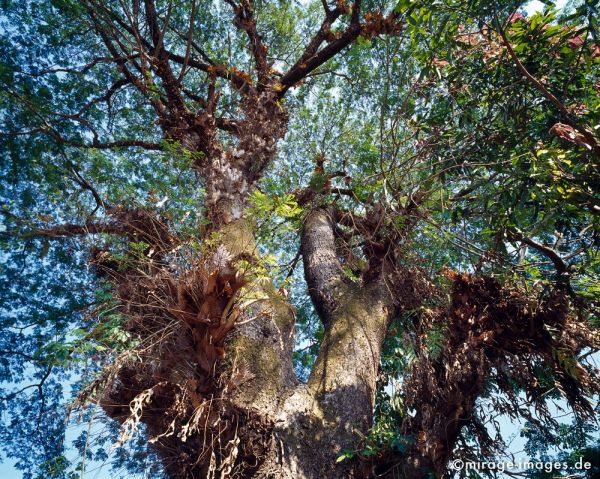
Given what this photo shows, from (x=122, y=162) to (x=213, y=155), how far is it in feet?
5.60

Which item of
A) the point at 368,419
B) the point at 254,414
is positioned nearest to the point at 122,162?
the point at 254,414

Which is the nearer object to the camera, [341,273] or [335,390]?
A: [335,390]

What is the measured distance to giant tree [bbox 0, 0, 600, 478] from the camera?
7.48 ft

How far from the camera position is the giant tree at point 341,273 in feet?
7.48

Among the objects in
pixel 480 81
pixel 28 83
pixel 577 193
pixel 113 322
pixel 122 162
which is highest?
pixel 28 83

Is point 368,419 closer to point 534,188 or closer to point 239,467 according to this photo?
point 239,467

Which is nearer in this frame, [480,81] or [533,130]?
[533,130]

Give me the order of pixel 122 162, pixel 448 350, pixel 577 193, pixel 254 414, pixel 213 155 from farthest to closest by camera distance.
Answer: pixel 122 162 → pixel 213 155 → pixel 448 350 → pixel 577 193 → pixel 254 414

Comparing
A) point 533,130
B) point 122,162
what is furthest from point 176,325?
point 122,162

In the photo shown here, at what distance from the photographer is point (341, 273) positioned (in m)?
3.70

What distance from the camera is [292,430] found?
7.70ft

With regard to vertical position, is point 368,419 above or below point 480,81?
below

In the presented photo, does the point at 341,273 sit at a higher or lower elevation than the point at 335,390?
higher

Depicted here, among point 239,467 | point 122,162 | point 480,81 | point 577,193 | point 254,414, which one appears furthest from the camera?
point 122,162
